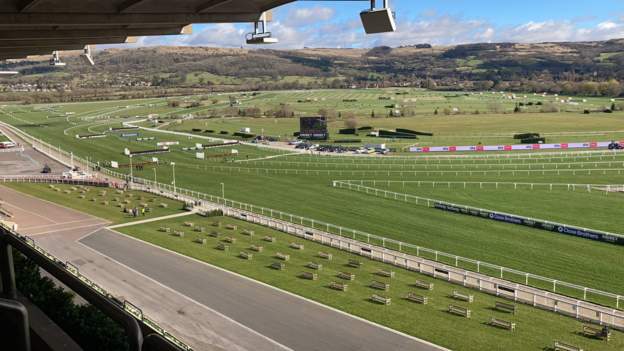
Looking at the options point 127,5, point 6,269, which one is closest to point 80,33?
point 127,5

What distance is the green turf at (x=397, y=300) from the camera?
18.9m

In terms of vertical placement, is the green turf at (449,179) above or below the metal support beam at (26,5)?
below

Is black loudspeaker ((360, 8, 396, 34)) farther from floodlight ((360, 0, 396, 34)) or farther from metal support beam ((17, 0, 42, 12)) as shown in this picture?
metal support beam ((17, 0, 42, 12))

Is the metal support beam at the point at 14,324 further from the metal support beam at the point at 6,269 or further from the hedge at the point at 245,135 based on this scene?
the hedge at the point at 245,135

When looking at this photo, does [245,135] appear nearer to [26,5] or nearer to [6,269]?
[26,5]

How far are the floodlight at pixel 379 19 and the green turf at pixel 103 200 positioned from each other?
3310 cm

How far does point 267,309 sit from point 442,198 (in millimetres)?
26447

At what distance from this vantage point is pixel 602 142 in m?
71.9

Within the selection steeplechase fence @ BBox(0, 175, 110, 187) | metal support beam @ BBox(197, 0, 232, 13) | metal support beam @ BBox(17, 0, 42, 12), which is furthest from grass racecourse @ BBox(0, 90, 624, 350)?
metal support beam @ BBox(17, 0, 42, 12)

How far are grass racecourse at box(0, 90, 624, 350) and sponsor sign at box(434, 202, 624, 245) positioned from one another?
814 mm

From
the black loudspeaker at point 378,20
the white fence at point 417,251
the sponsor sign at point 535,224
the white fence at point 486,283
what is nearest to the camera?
the black loudspeaker at point 378,20

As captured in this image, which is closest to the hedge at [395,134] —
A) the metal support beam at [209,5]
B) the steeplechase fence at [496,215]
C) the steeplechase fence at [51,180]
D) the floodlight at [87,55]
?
the steeplechase fence at [496,215]

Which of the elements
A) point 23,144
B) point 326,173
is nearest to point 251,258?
point 326,173

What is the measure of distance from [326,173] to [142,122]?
80.2 metres
